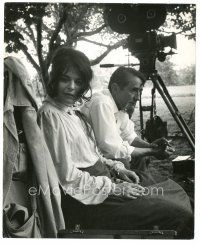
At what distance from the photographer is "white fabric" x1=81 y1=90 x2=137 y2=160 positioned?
2631 millimetres

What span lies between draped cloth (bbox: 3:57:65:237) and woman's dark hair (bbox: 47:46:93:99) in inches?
5.9

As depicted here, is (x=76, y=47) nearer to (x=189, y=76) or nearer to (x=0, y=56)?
(x=0, y=56)

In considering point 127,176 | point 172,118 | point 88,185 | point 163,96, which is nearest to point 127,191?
point 127,176

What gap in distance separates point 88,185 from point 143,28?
106cm

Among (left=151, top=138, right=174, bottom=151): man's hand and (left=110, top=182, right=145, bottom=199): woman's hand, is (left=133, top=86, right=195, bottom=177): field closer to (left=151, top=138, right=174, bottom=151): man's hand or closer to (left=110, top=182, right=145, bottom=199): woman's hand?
(left=151, top=138, right=174, bottom=151): man's hand

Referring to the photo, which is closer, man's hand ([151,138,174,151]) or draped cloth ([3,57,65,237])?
draped cloth ([3,57,65,237])

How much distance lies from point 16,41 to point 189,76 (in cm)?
112

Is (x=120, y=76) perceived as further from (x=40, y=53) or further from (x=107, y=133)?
(x=40, y=53)

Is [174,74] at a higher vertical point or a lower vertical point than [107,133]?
higher

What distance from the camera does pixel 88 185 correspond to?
2.57 m

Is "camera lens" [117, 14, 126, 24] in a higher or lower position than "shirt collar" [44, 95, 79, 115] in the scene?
higher

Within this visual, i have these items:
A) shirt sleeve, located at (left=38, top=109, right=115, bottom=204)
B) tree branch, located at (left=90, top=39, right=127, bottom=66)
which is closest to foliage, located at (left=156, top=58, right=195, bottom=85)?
tree branch, located at (left=90, top=39, right=127, bottom=66)

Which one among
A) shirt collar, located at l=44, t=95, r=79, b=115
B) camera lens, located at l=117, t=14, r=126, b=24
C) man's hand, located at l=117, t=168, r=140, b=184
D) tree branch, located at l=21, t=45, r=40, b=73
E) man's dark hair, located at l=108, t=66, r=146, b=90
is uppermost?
camera lens, located at l=117, t=14, r=126, b=24
